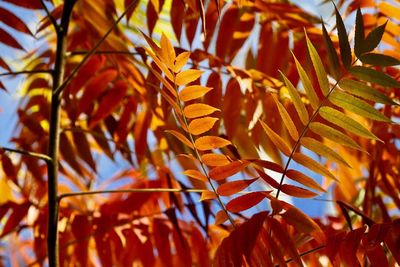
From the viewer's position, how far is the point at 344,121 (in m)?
0.52

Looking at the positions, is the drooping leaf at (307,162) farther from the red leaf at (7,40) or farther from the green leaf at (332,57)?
the red leaf at (7,40)

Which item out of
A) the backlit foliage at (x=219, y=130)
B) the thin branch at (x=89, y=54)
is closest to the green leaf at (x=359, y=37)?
the backlit foliage at (x=219, y=130)

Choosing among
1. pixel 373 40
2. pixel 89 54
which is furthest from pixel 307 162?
pixel 89 54

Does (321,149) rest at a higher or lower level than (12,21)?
lower

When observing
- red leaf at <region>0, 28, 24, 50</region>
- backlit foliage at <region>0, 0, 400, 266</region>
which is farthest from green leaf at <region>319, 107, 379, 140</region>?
red leaf at <region>0, 28, 24, 50</region>

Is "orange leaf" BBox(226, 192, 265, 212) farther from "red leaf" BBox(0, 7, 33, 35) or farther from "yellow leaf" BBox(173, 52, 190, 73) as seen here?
"red leaf" BBox(0, 7, 33, 35)

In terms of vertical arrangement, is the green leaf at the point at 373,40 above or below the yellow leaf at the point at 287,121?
above

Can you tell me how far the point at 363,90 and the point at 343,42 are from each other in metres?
0.05

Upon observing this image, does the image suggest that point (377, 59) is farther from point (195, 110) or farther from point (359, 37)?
point (195, 110)

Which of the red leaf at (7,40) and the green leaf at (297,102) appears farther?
the red leaf at (7,40)

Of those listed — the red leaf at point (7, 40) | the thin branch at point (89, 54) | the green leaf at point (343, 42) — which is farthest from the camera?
the red leaf at point (7, 40)

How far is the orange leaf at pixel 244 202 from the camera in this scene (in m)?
0.58

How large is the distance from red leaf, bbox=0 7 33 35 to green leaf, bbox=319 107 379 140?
0.47 meters

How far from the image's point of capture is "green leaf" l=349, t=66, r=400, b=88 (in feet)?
1.60
